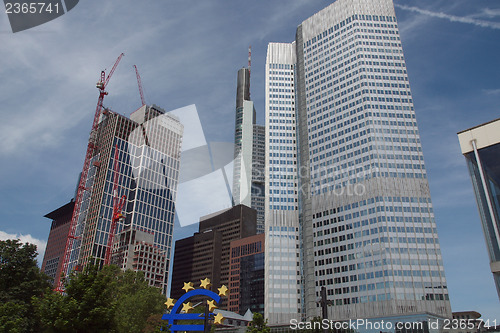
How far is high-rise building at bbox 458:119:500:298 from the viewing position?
47000 mm

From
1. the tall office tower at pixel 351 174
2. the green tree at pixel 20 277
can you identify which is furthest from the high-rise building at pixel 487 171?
the tall office tower at pixel 351 174

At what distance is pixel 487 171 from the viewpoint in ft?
162

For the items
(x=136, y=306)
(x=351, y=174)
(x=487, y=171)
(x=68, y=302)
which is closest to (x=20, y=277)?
(x=136, y=306)

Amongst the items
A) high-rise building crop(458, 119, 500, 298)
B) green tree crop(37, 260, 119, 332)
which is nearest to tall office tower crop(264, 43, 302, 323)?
high-rise building crop(458, 119, 500, 298)

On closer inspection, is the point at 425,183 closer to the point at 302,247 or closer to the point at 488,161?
the point at 302,247

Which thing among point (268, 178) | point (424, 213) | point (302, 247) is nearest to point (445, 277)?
point (424, 213)

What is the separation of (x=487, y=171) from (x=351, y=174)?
259 ft

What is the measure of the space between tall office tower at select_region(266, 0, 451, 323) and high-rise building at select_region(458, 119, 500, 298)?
6285cm

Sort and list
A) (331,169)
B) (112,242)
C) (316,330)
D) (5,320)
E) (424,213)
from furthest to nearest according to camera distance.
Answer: (112,242) < (331,169) < (424,213) < (316,330) < (5,320)

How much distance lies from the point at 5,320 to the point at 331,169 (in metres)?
107

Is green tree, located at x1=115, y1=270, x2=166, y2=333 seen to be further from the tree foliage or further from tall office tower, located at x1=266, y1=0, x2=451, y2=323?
tall office tower, located at x1=266, y1=0, x2=451, y2=323

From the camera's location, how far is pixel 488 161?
49.4m

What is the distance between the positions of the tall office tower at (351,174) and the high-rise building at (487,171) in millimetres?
62854

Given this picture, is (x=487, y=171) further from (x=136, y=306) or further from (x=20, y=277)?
(x=20, y=277)
